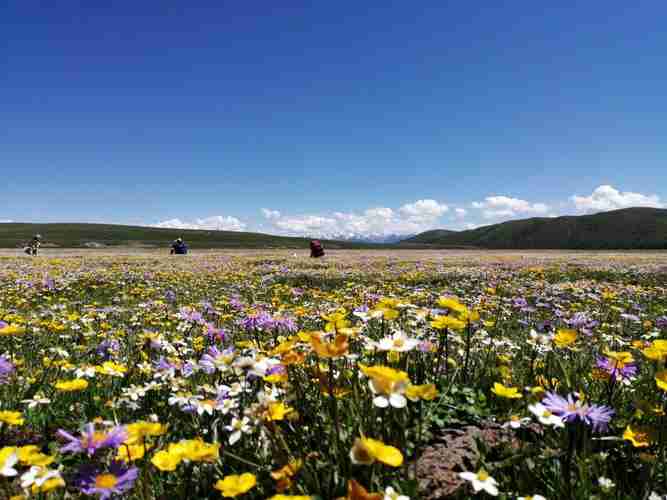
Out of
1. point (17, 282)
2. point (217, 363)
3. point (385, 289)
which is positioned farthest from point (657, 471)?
point (17, 282)

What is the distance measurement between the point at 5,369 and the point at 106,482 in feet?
4.99

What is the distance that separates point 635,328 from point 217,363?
780 cm

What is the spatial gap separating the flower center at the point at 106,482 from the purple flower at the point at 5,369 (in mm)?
1456

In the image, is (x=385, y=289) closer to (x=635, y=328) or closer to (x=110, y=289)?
(x=635, y=328)

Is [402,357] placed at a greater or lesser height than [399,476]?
greater

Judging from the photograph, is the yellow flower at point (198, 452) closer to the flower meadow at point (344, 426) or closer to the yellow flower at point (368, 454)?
the flower meadow at point (344, 426)

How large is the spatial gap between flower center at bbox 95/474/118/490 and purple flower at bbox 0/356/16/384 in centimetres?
146

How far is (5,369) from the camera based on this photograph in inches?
106

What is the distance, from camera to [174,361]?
3596 mm

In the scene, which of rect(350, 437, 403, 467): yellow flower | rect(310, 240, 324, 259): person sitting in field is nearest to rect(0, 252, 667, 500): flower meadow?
rect(350, 437, 403, 467): yellow flower

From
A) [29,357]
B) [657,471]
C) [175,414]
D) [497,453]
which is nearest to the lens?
[657,471]

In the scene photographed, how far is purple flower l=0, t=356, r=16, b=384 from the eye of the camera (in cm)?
269

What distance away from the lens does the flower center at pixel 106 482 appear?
1.70 metres

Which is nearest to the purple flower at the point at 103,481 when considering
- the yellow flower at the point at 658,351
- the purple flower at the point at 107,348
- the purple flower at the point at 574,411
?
the purple flower at the point at 574,411
